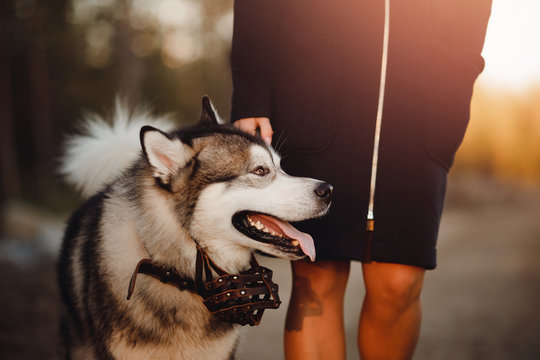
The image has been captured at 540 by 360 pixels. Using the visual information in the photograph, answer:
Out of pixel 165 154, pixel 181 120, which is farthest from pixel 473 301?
pixel 181 120

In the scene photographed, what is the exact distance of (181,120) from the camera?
45.9 feet

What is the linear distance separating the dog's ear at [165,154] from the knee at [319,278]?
0.62 metres

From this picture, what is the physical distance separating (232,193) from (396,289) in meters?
0.72

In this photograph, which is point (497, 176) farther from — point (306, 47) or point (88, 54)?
point (306, 47)

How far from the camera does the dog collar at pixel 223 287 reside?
1.75m

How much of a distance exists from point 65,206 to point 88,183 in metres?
9.92

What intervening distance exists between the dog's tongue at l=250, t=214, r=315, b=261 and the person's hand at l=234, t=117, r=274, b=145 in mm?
311

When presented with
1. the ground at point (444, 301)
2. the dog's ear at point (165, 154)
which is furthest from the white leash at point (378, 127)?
the ground at point (444, 301)

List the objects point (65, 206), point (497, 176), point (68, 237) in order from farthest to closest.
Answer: point (497, 176) < point (65, 206) < point (68, 237)

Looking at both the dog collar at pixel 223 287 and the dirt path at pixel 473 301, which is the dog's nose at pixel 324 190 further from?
the dirt path at pixel 473 301

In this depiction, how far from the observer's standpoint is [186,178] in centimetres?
185

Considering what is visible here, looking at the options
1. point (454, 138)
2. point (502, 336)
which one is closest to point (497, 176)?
point (502, 336)

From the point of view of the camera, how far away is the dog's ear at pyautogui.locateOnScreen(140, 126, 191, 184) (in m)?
1.76

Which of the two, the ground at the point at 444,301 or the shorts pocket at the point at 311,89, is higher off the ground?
the shorts pocket at the point at 311,89
